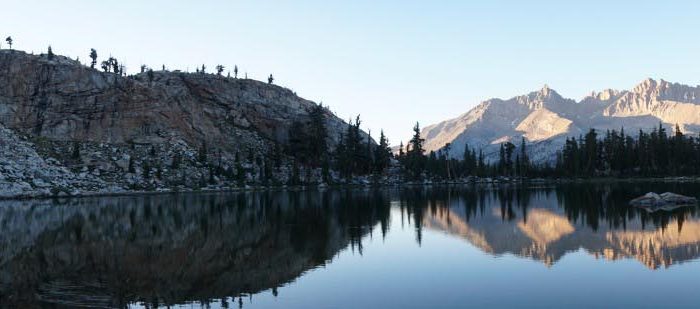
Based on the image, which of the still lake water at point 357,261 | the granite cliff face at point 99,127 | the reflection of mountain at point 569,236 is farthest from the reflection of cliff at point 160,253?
the granite cliff face at point 99,127

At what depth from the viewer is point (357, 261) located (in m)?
38.4

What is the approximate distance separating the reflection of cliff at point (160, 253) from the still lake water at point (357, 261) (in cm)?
12

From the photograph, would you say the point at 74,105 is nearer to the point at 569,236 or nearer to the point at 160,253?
the point at 160,253

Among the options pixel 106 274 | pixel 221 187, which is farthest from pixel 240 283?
pixel 221 187

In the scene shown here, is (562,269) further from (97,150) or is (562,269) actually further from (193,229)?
(97,150)

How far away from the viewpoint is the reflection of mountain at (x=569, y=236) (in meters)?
38.2

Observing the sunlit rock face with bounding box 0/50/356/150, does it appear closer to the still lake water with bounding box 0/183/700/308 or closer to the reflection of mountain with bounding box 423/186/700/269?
the still lake water with bounding box 0/183/700/308

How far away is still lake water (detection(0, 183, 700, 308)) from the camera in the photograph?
26.8m

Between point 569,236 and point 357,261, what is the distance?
20.3 metres

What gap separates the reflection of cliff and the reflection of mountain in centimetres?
1063

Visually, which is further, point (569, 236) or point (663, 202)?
point (663, 202)

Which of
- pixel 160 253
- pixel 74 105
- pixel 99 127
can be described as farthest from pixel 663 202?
pixel 74 105

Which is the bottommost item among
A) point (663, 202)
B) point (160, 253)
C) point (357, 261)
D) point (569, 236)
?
point (357, 261)

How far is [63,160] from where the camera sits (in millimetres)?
151875
